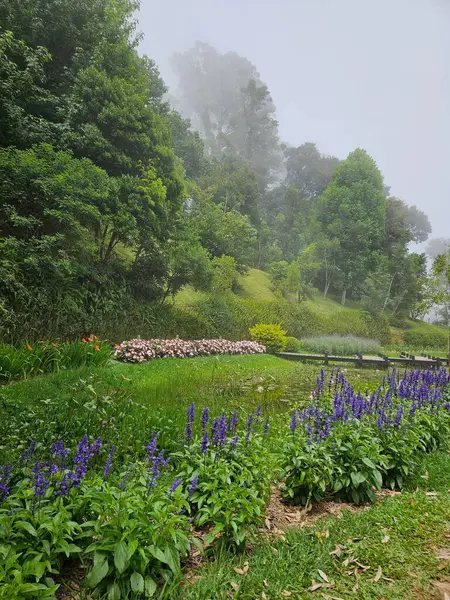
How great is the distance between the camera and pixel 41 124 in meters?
9.14

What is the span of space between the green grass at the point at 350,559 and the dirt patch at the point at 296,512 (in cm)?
12

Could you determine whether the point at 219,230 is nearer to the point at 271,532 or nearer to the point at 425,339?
the point at 425,339

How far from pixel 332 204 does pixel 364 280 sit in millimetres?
7212

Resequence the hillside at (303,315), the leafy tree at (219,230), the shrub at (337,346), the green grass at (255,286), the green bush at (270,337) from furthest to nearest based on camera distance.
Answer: the green grass at (255,286) < the leafy tree at (219,230) < the shrub at (337,346) < the hillside at (303,315) < the green bush at (270,337)

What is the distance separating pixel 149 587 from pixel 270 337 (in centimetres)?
1228

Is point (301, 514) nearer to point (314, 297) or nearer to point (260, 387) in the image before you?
point (260, 387)

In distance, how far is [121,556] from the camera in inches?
63.5

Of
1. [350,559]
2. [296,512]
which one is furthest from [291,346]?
[350,559]

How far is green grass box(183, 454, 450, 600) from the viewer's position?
5.98 ft

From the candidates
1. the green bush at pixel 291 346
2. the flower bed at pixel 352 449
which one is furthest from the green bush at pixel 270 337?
the flower bed at pixel 352 449

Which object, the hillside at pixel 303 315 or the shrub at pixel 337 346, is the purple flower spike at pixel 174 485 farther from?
the shrub at pixel 337 346

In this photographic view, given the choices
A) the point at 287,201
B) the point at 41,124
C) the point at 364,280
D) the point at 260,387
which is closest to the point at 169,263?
the point at 41,124

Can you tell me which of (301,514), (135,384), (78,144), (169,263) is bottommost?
(135,384)

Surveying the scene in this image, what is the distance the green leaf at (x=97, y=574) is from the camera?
159cm
